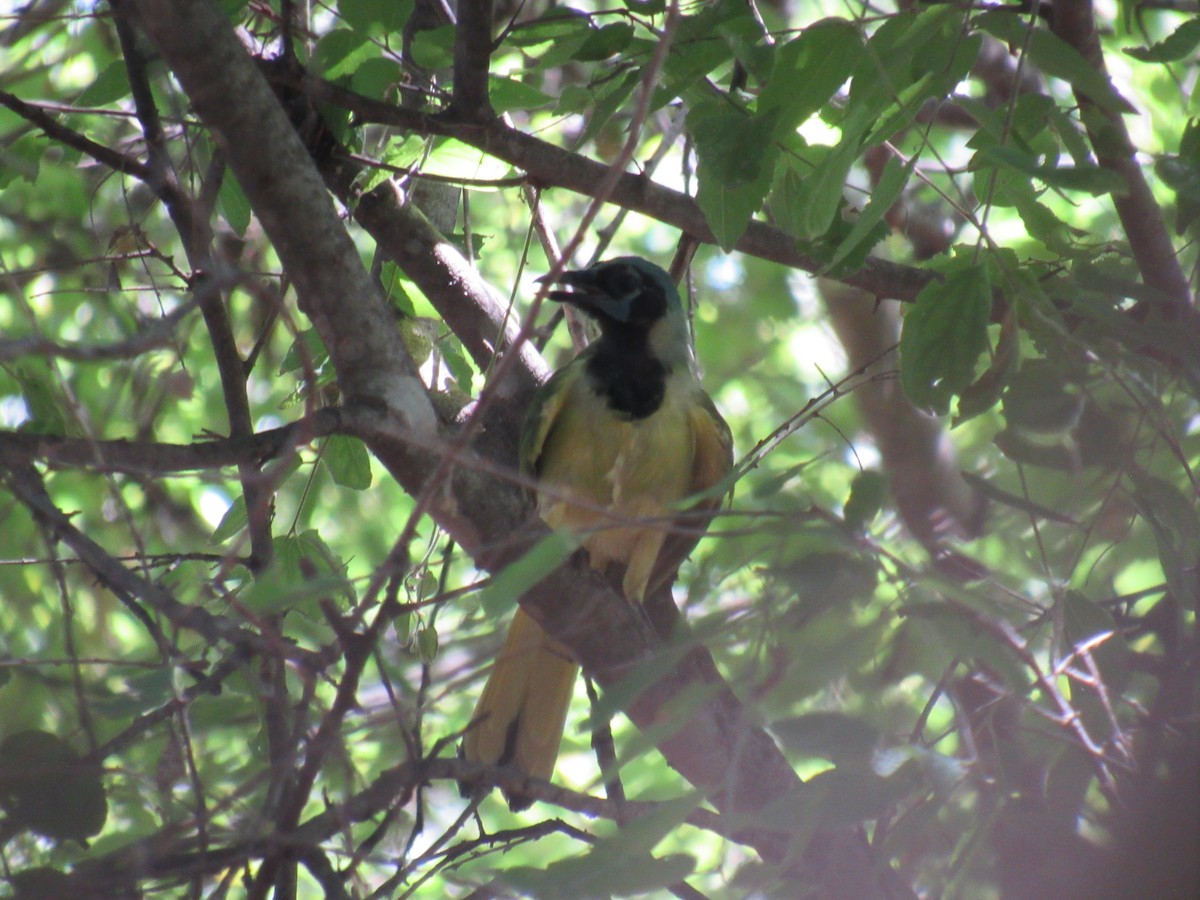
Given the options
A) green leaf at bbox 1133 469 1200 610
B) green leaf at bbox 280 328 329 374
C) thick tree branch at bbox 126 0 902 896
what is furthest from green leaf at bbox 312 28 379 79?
green leaf at bbox 1133 469 1200 610

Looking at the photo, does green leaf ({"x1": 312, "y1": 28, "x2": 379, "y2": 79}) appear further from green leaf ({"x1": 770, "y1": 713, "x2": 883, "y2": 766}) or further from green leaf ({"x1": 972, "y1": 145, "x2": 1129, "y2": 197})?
green leaf ({"x1": 770, "y1": 713, "x2": 883, "y2": 766})

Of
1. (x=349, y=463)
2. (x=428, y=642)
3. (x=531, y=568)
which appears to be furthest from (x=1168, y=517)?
(x=349, y=463)

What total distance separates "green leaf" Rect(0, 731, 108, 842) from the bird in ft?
A: 5.32

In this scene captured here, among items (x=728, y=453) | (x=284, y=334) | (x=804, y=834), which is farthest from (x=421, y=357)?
(x=284, y=334)

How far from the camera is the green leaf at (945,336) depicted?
2.48 meters

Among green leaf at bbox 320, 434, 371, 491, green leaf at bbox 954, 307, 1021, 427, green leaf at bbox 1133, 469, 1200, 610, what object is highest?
green leaf at bbox 320, 434, 371, 491

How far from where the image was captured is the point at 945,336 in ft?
8.27

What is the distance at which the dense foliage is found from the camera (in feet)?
5.97

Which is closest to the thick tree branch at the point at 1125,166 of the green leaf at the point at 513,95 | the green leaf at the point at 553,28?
the green leaf at the point at 553,28

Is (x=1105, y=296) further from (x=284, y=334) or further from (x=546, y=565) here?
(x=284, y=334)

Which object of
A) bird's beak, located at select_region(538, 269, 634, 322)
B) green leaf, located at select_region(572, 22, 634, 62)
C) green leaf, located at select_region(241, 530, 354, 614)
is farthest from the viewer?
bird's beak, located at select_region(538, 269, 634, 322)

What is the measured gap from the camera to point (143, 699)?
198cm

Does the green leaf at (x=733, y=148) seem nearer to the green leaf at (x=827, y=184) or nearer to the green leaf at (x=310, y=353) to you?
the green leaf at (x=827, y=184)

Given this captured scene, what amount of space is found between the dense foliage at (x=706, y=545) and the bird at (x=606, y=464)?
0.24m
